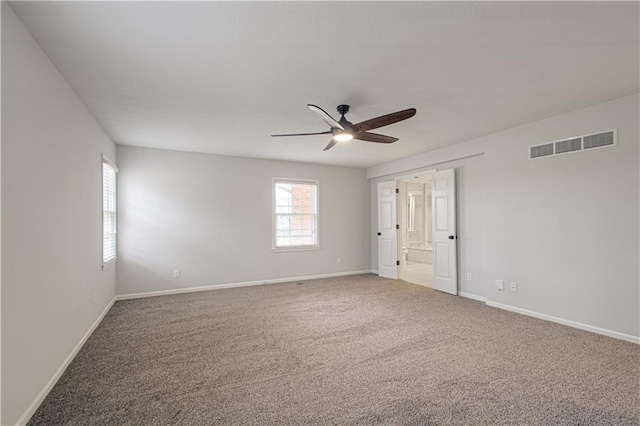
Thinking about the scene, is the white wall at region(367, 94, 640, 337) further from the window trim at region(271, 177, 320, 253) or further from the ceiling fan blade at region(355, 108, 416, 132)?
the window trim at region(271, 177, 320, 253)

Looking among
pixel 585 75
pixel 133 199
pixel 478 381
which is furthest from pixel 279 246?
pixel 585 75

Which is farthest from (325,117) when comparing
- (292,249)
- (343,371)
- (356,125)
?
(292,249)

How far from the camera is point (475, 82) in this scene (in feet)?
9.11

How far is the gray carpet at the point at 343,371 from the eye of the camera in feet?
6.65

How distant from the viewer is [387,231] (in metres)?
6.69

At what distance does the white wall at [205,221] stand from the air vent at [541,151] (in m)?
3.78

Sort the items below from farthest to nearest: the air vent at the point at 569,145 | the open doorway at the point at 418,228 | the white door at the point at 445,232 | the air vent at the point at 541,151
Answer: the open doorway at the point at 418,228 → the white door at the point at 445,232 → the air vent at the point at 541,151 → the air vent at the point at 569,145

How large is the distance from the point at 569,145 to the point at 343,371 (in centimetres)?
362

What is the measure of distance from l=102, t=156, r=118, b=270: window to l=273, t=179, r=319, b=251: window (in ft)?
8.79

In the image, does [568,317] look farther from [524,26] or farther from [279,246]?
[279,246]

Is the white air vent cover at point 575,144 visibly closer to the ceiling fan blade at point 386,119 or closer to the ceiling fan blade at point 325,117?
the ceiling fan blade at point 386,119

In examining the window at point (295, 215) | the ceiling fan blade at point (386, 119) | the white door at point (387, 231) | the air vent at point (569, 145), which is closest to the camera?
the ceiling fan blade at point (386, 119)

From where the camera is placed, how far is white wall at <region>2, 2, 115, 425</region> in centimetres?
178

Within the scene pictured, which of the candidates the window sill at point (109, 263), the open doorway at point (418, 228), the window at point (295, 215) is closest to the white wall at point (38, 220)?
the window sill at point (109, 263)
